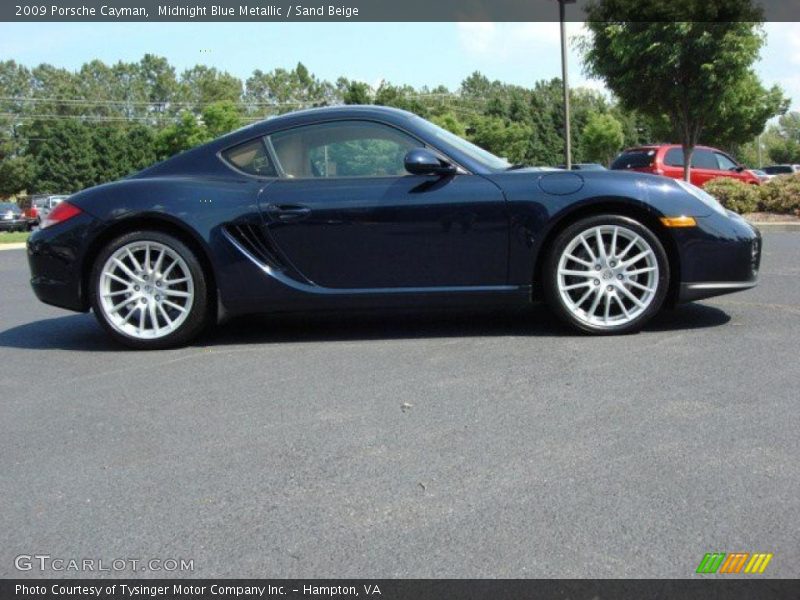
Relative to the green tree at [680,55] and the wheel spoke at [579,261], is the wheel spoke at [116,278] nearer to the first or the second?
the wheel spoke at [579,261]

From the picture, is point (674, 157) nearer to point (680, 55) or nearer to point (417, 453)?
point (680, 55)

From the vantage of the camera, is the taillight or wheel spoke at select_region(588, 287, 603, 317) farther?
the taillight

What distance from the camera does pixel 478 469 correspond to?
2.99 metres

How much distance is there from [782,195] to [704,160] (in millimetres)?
6714

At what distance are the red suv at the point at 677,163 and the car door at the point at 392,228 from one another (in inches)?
582

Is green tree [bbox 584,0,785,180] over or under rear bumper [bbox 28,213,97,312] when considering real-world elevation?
over

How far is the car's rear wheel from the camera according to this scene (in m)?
5.12

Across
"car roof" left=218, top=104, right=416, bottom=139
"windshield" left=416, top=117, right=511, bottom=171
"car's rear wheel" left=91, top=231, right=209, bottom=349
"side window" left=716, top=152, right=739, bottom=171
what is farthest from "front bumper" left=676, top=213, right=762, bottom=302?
"side window" left=716, top=152, right=739, bottom=171

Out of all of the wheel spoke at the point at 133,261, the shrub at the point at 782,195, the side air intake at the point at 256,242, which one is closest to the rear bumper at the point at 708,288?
the side air intake at the point at 256,242

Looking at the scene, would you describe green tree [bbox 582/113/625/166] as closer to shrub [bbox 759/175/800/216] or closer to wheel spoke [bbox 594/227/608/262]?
shrub [bbox 759/175/800/216]

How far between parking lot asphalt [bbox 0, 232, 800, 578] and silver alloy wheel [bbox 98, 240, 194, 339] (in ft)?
0.63
